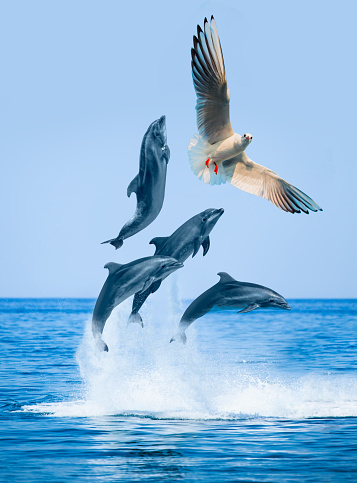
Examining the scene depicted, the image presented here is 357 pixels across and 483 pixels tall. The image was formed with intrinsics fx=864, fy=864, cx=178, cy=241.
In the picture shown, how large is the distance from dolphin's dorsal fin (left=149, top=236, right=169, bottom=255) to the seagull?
1289mm

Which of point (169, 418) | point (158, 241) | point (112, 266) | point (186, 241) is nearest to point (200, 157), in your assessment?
point (186, 241)

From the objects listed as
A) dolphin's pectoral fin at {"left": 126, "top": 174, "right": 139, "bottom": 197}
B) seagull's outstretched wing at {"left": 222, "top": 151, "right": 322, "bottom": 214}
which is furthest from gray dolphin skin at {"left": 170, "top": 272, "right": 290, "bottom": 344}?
dolphin's pectoral fin at {"left": 126, "top": 174, "right": 139, "bottom": 197}

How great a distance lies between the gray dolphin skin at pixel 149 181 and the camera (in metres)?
14.0

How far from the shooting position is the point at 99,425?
58.7ft

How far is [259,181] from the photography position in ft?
50.4

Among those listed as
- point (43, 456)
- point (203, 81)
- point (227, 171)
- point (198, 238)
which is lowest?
point (43, 456)

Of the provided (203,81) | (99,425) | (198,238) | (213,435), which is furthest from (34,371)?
(203,81)

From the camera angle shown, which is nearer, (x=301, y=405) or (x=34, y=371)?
(x=301, y=405)

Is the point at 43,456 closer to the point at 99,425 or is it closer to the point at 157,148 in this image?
the point at 99,425

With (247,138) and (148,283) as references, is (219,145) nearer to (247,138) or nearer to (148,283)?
(247,138)

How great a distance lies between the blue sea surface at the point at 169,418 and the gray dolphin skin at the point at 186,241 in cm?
265

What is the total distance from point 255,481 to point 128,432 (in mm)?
4289

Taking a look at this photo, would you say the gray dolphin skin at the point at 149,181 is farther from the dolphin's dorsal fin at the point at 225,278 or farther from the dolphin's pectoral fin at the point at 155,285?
the dolphin's dorsal fin at the point at 225,278

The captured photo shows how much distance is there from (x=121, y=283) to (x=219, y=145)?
2.91 meters
